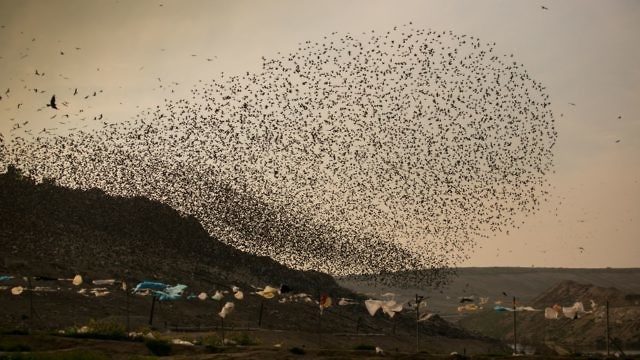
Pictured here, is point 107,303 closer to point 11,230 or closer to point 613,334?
point 11,230

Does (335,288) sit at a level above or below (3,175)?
below

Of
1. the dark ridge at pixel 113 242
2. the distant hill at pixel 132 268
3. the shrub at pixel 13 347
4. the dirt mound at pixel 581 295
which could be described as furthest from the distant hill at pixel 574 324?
the shrub at pixel 13 347

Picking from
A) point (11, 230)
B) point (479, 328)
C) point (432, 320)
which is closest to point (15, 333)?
point (11, 230)

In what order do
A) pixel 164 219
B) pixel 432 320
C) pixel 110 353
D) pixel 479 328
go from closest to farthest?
pixel 110 353 < pixel 432 320 < pixel 164 219 < pixel 479 328

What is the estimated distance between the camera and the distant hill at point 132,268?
6869 centimetres

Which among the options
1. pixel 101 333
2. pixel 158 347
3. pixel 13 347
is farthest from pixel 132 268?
pixel 13 347

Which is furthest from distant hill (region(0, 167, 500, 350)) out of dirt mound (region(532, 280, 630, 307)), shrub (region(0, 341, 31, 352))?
dirt mound (region(532, 280, 630, 307))

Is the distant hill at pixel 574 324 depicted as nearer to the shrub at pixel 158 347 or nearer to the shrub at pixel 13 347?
the shrub at pixel 158 347

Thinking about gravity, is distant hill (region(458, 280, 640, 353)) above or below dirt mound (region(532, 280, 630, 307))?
below

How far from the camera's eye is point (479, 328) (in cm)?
13562

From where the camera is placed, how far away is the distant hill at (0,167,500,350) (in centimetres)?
6869

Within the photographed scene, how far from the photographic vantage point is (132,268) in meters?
88.0

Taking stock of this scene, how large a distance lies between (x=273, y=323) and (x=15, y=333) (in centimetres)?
4034

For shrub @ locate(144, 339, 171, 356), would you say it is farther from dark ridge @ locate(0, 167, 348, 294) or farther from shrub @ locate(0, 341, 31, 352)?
dark ridge @ locate(0, 167, 348, 294)
